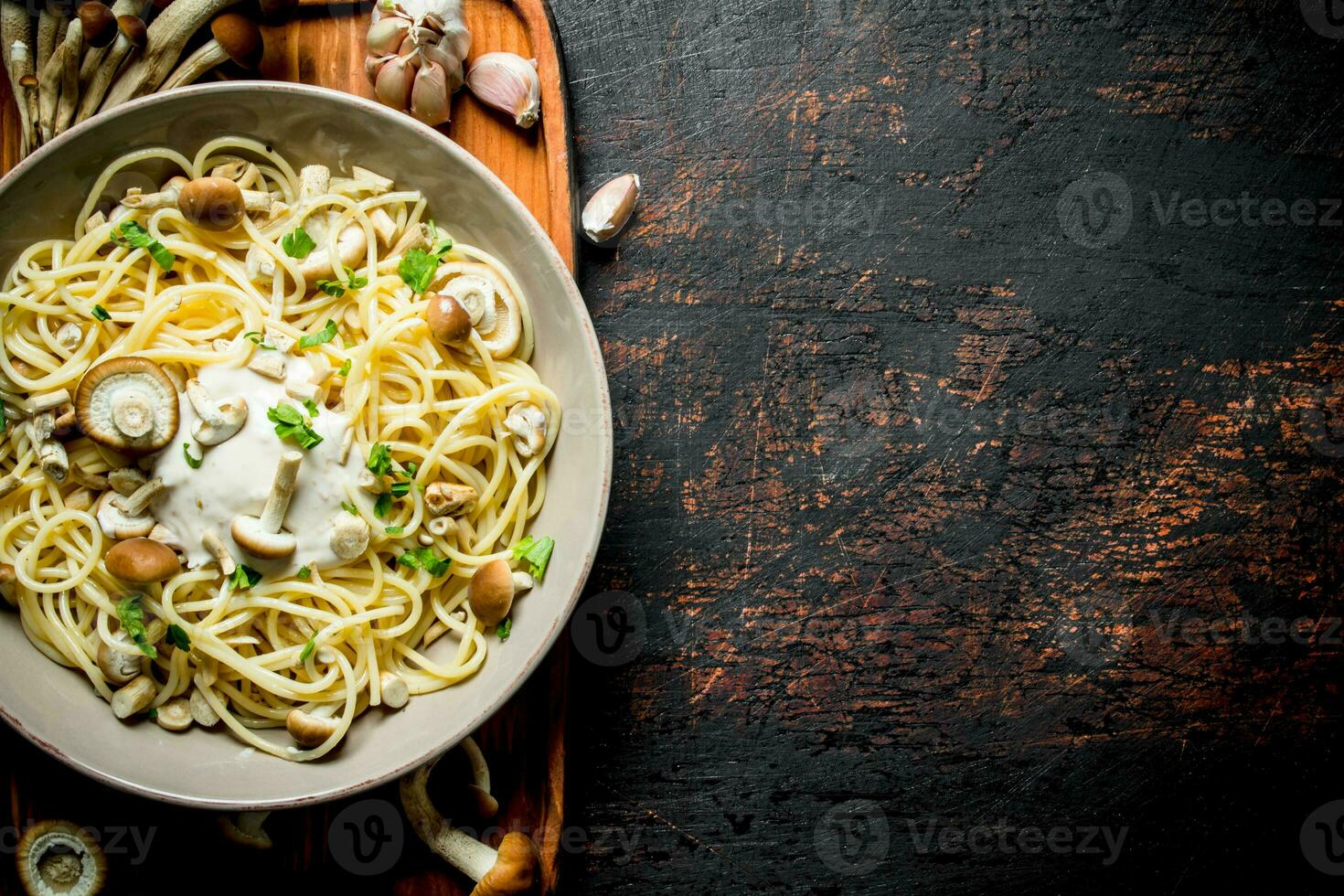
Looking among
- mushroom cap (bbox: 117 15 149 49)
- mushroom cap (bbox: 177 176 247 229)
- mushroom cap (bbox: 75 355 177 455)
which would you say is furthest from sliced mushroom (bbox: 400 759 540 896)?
mushroom cap (bbox: 117 15 149 49)

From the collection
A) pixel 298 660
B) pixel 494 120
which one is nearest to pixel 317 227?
pixel 494 120

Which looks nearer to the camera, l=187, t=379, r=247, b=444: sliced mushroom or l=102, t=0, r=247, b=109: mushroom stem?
l=187, t=379, r=247, b=444: sliced mushroom

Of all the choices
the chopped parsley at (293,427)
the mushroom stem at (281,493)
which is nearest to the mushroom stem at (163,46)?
the chopped parsley at (293,427)

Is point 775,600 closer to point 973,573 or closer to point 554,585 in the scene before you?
point 973,573

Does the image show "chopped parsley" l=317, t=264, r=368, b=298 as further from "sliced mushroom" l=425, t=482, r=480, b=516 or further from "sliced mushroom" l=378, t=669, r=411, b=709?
"sliced mushroom" l=378, t=669, r=411, b=709

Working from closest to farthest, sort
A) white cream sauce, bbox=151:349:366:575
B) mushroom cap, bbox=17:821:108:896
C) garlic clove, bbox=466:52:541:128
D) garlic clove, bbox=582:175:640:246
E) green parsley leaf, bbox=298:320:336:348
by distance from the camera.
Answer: white cream sauce, bbox=151:349:366:575 → green parsley leaf, bbox=298:320:336:348 → mushroom cap, bbox=17:821:108:896 → garlic clove, bbox=466:52:541:128 → garlic clove, bbox=582:175:640:246

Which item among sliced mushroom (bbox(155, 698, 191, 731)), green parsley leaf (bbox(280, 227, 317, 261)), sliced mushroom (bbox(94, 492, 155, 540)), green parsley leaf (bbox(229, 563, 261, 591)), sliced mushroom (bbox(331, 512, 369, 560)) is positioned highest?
green parsley leaf (bbox(280, 227, 317, 261))

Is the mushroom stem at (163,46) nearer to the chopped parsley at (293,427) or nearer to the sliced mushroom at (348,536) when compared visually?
the chopped parsley at (293,427)
